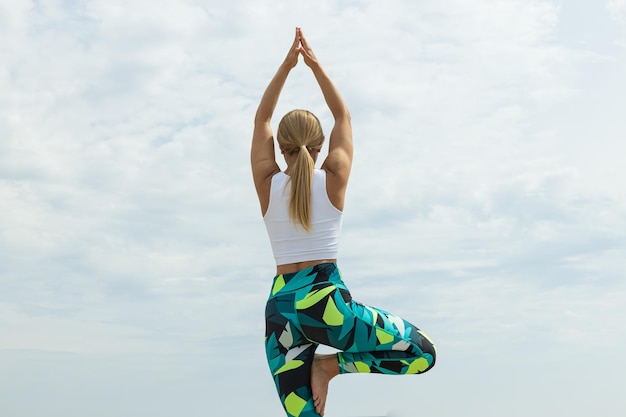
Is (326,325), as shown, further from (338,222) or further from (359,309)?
(338,222)

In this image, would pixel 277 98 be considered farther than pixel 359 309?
Yes

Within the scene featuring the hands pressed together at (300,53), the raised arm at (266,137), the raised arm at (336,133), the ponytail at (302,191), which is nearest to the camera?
the ponytail at (302,191)

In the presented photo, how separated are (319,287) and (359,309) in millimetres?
324

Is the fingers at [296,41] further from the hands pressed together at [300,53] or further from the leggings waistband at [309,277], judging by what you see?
the leggings waistband at [309,277]

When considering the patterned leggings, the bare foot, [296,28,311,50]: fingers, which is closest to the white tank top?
the patterned leggings

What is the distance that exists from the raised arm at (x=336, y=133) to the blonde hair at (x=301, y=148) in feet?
0.41

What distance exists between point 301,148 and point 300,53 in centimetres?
100

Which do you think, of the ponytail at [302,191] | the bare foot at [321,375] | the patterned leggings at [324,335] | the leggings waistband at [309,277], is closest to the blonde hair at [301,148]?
the ponytail at [302,191]

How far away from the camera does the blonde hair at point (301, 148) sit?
5.21 m

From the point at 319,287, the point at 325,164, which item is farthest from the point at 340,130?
the point at 319,287

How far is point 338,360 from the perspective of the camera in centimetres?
545

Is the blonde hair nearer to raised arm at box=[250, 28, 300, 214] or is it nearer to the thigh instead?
raised arm at box=[250, 28, 300, 214]

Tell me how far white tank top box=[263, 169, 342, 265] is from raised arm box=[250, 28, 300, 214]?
0.10m

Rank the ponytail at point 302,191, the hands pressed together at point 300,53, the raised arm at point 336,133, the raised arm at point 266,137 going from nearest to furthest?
the ponytail at point 302,191
the raised arm at point 336,133
the raised arm at point 266,137
the hands pressed together at point 300,53
